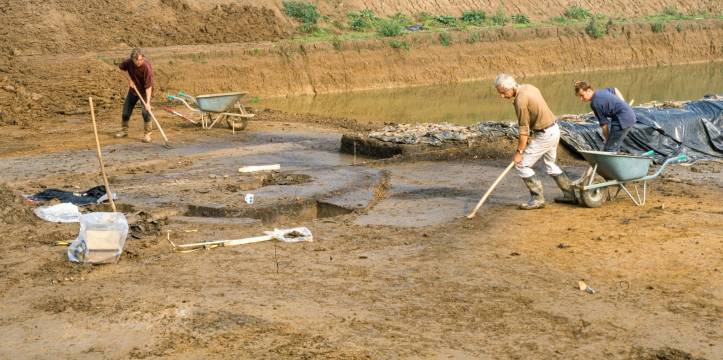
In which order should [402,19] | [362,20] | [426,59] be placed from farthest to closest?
[402,19]
[362,20]
[426,59]

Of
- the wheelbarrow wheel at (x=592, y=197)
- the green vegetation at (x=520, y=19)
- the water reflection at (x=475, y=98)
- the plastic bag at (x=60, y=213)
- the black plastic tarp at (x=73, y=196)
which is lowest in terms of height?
the water reflection at (x=475, y=98)

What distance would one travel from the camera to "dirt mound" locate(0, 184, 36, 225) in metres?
9.67

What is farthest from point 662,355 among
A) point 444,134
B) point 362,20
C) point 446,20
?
point 446,20

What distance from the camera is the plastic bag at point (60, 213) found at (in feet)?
32.1

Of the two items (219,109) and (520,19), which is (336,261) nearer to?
(219,109)

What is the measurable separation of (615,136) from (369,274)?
14.0 feet

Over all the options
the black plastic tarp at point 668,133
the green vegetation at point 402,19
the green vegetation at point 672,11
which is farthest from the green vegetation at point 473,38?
the green vegetation at point 672,11

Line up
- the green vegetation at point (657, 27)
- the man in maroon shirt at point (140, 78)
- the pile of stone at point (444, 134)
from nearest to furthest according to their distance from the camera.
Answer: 1. the pile of stone at point (444, 134)
2. the man in maroon shirt at point (140, 78)
3. the green vegetation at point (657, 27)

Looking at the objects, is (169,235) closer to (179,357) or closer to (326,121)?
(179,357)

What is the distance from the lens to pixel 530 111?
9.95m

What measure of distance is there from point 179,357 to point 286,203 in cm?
465

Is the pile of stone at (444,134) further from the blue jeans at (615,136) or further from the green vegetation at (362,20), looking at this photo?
the green vegetation at (362,20)

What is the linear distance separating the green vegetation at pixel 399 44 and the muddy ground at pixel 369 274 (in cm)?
1565

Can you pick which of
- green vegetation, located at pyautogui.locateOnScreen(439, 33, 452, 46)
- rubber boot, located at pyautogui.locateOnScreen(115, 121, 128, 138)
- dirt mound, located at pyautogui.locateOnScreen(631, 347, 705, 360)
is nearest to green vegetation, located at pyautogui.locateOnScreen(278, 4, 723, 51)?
green vegetation, located at pyautogui.locateOnScreen(439, 33, 452, 46)
